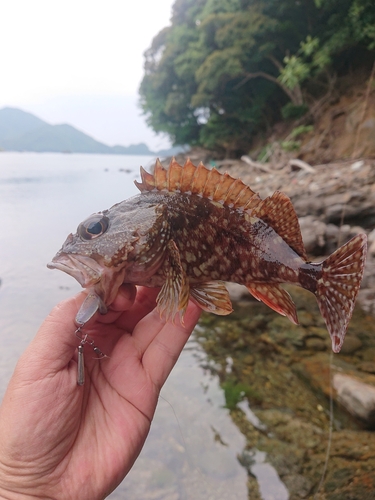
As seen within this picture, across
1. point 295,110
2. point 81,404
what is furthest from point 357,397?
point 295,110

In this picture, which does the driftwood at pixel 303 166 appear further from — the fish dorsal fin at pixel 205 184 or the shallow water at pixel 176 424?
the fish dorsal fin at pixel 205 184

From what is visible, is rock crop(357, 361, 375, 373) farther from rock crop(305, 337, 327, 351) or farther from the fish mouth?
the fish mouth

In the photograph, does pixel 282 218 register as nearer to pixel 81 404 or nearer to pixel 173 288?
pixel 173 288

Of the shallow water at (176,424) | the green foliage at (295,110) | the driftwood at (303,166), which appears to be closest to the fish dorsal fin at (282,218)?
the shallow water at (176,424)

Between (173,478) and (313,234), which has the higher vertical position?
(313,234)

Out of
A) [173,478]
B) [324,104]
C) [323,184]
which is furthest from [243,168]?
[173,478]

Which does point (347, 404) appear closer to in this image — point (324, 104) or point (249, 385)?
point (249, 385)
